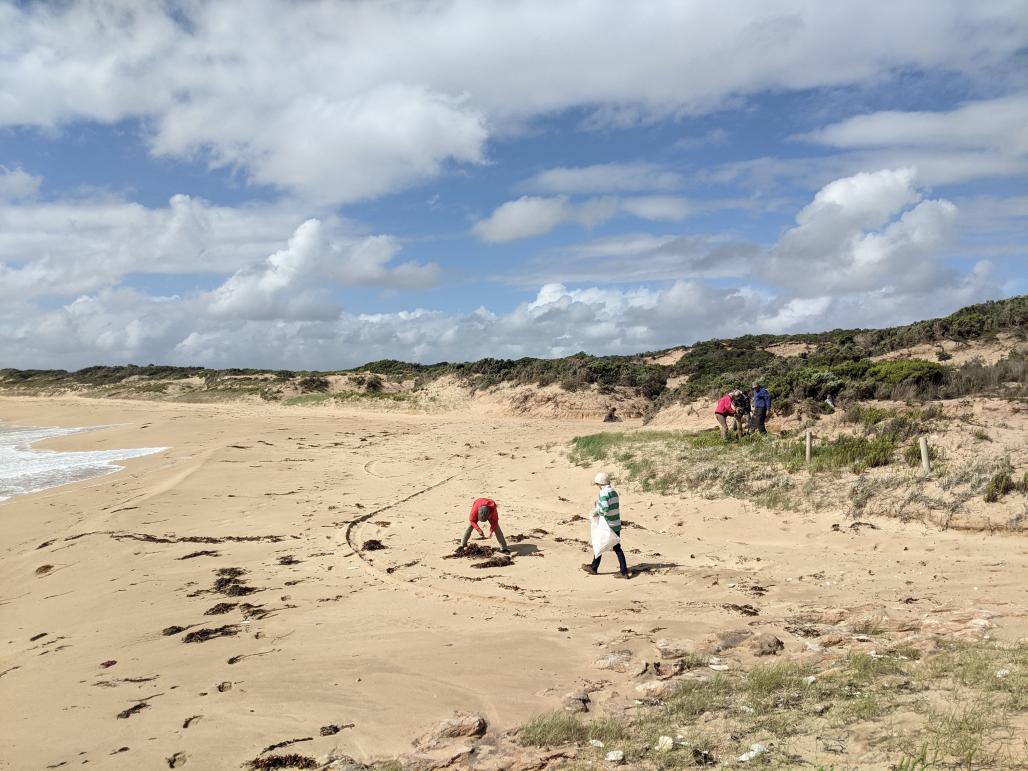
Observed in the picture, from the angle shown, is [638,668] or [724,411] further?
[724,411]

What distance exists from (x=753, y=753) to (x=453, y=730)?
2237 mm

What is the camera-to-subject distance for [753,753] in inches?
171

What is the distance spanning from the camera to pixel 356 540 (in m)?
11.5

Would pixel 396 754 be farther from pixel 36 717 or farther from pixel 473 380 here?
pixel 473 380

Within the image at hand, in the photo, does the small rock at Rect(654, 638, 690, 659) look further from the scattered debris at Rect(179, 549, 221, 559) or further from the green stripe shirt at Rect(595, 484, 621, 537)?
the scattered debris at Rect(179, 549, 221, 559)

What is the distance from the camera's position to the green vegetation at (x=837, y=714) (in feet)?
13.5

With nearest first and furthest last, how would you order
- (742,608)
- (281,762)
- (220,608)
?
(281,762), (742,608), (220,608)

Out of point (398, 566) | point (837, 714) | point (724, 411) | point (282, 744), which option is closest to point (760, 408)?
point (724, 411)

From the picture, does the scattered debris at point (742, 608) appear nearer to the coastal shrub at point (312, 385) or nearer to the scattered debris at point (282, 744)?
the scattered debris at point (282, 744)

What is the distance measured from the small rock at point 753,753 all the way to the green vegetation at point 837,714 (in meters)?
0.05

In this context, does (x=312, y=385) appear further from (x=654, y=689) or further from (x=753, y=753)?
(x=753, y=753)

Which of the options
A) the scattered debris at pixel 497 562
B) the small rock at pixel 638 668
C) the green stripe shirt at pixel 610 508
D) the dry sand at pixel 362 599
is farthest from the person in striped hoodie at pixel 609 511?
the small rock at pixel 638 668

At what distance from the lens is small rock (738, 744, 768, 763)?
429 centimetres

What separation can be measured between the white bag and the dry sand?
48 cm
